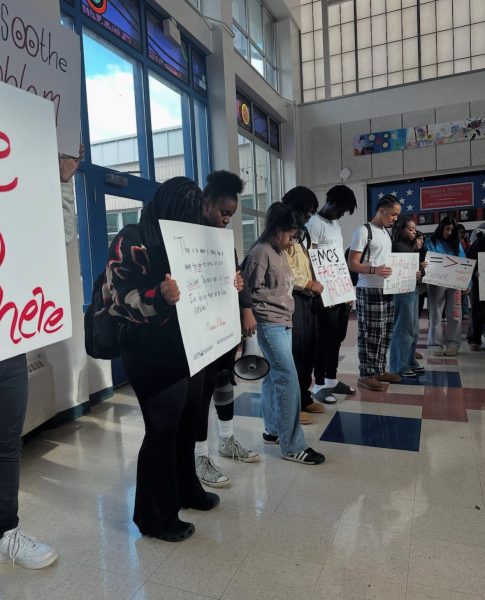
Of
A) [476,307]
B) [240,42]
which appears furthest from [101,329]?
[240,42]

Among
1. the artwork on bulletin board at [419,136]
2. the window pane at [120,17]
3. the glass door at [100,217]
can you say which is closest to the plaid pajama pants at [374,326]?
the glass door at [100,217]

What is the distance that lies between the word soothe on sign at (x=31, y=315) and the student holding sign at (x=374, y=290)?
2498 mm

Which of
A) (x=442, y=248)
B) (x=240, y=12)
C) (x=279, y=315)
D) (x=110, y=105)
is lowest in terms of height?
(x=279, y=315)

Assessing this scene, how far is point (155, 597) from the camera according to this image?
1363mm

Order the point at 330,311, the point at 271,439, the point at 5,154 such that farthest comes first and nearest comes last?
1. the point at 330,311
2. the point at 271,439
3. the point at 5,154

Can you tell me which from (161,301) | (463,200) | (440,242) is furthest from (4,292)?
(463,200)

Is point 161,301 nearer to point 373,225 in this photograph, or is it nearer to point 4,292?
point 4,292

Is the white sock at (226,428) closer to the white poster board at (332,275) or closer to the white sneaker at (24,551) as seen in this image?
the white sneaker at (24,551)

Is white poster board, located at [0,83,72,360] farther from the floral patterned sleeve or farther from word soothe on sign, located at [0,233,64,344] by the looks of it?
the floral patterned sleeve

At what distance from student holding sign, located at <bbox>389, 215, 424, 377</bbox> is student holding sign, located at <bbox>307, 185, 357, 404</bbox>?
678 mm

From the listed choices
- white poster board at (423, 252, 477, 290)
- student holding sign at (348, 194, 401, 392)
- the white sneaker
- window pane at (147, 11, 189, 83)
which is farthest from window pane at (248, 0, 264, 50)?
the white sneaker

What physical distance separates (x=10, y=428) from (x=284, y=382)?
1.21m

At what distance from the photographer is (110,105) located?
4.01 m

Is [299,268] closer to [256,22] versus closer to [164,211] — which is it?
[164,211]
